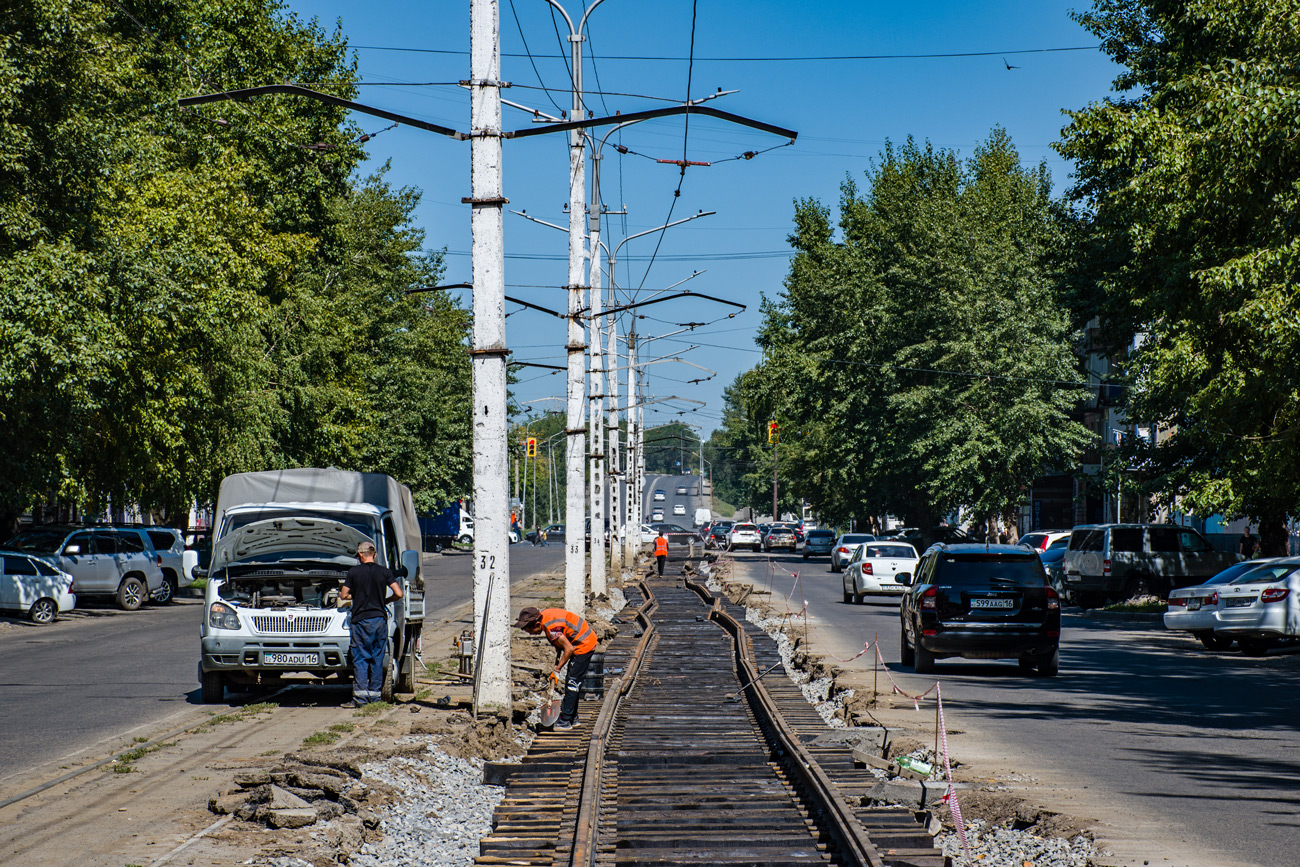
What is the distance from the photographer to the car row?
907 inches

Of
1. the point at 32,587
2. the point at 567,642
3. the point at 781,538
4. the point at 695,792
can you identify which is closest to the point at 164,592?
the point at 32,587

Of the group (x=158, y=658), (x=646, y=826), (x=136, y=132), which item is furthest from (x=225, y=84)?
(x=646, y=826)

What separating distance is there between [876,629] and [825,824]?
65.1 feet

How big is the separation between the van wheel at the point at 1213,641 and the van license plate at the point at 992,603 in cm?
752

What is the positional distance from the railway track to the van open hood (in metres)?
3.61

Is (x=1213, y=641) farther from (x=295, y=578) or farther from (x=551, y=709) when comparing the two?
(x=295, y=578)

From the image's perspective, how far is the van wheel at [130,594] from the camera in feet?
118

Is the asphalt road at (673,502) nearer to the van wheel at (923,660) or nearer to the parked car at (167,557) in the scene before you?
the parked car at (167,557)

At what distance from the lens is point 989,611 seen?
19.3 metres

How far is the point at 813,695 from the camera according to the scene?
58.5 ft

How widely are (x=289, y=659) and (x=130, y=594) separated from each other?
2219 cm

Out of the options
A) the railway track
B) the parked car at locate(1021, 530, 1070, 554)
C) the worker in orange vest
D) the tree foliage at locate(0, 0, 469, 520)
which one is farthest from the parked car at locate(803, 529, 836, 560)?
the railway track

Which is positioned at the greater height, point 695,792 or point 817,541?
point 817,541

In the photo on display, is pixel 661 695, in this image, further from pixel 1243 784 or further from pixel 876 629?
pixel 876 629
